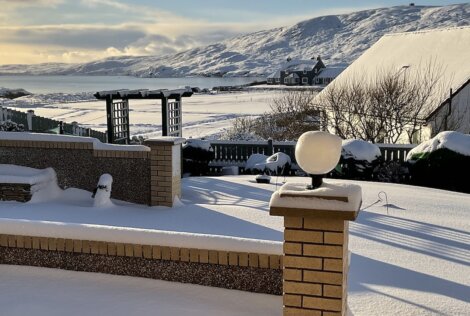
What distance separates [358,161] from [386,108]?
763cm

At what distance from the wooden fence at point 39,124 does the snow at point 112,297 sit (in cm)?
1450

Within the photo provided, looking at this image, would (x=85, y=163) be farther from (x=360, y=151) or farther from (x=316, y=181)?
(x=360, y=151)

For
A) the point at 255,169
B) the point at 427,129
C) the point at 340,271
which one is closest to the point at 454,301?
the point at 340,271

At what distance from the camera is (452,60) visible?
2270 cm

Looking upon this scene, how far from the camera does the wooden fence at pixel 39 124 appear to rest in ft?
63.6

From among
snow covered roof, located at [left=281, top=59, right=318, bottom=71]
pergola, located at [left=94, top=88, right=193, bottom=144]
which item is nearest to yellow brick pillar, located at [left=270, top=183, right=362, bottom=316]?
pergola, located at [left=94, top=88, right=193, bottom=144]

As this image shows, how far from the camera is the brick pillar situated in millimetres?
8680

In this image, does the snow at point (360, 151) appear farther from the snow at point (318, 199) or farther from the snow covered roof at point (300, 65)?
the snow covered roof at point (300, 65)

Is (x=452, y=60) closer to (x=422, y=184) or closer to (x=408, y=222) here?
(x=422, y=184)

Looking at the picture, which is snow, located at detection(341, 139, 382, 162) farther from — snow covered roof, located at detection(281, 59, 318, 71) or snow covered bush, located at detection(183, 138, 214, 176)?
snow covered roof, located at detection(281, 59, 318, 71)

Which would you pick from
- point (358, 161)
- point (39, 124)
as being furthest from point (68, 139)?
point (39, 124)

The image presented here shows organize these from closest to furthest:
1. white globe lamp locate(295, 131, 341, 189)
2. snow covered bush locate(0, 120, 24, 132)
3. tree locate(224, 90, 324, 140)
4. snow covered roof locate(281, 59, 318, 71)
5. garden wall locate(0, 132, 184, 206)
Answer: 1. white globe lamp locate(295, 131, 341, 189)
2. garden wall locate(0, 132, 184, 206)
3. snow covered bush locate(0, 120, 24, 132)
4. tree locate(224, 90, 324, 140)
5. snow covered roof locate(281, 59, 318, 71)

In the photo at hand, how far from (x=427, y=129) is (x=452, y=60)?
4570mm

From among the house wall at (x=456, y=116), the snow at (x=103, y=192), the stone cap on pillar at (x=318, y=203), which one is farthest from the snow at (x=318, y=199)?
the house wall at (x=456, y=116)
